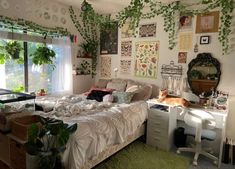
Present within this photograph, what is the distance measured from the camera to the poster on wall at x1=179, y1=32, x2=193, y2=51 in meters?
3.16

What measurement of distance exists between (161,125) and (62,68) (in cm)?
224

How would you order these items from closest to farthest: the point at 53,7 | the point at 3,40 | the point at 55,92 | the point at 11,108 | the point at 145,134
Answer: the point at 11,108 → the point at 3,40 → the point at 145,134 → the point at 53,7 → the point at 55,92

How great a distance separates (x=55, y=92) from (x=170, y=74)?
89.2 inches

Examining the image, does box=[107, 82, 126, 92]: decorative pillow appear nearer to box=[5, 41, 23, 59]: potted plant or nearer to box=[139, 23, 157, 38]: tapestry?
box=[139, 23, 157, 38]: tapestry

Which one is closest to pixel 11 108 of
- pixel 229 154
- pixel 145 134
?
pixel 145 134

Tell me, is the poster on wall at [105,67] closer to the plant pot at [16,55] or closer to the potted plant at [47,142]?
the plant pot at [16,55]

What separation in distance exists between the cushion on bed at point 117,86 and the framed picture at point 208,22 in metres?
1.62

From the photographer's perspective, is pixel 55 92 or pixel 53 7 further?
pixel 55 92

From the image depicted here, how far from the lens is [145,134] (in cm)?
324

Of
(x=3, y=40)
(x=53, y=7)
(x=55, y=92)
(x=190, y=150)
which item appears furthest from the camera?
(x=55, y=92)

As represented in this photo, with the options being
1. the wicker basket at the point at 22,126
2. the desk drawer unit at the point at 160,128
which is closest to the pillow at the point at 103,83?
the desk drawer unit at the point at 160,128

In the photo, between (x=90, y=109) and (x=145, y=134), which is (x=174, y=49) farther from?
(x=90, y=109)

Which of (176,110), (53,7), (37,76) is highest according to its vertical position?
(53,7)

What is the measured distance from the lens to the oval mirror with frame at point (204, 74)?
2967 mm
